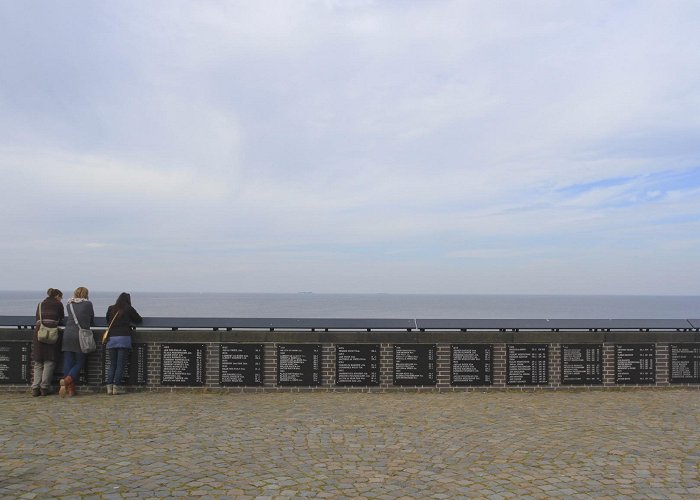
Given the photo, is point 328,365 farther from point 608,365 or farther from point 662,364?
point 662,364

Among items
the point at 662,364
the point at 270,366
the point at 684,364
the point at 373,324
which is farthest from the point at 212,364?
the point at 684,364

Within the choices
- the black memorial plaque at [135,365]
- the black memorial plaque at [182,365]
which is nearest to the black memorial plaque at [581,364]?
the black memorial plaque at [182,365]

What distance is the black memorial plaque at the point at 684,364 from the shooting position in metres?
12.5

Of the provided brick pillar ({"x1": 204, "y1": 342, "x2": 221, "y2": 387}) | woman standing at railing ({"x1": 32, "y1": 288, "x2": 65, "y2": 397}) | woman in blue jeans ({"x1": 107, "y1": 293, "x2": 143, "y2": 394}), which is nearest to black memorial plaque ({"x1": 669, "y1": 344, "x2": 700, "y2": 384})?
brick pillar ({"x1": 204, "y1": 342, "x2": 221, "y2": 387})

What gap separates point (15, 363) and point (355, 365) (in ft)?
21.2

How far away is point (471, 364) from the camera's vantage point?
39.8ft

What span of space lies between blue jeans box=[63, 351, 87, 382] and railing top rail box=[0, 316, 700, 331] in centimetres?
68

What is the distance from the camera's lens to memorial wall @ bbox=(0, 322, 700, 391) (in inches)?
461

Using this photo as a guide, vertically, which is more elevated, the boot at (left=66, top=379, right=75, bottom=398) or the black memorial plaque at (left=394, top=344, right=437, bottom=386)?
the black memorial plaque at (left=394, top=344, right=437, bottom=386)

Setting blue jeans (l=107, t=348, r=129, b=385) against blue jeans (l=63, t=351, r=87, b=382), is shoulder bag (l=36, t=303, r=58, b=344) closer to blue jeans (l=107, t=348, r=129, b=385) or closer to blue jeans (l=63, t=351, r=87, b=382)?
blue jeans (l=63, t=351, r=87, b=382)

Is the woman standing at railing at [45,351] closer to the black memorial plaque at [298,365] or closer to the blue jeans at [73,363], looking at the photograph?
the blue jeans at [73,363]

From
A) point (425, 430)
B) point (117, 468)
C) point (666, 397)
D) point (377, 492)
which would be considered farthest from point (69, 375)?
point (666, 397)

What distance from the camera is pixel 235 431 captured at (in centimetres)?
817

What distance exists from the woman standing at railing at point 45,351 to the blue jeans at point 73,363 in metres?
0.21
